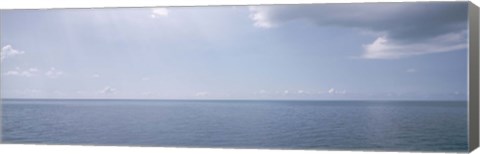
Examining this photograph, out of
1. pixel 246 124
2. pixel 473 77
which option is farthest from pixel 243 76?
pixel 473 77

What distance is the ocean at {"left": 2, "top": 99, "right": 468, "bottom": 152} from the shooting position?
15.5m

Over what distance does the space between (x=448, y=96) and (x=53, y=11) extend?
6.55 m

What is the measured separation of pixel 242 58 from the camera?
53.8ft

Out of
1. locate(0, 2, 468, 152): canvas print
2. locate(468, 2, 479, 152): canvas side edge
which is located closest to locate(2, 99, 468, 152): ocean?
locate(0, 2, 468, 152): canvas print

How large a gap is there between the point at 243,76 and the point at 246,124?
788 mm

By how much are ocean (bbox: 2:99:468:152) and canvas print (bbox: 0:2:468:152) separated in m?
0.02

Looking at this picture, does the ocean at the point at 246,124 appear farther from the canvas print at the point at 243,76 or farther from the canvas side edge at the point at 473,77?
the canvas side edge at the point at 473,77

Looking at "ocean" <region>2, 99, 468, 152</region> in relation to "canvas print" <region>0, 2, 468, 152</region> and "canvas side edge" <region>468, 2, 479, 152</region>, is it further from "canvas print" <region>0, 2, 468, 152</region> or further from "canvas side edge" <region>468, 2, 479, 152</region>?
"canvas side edge" <region>468, 2, 479, 152</region>

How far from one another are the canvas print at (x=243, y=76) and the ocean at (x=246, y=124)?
0.02 m

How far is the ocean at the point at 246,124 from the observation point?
15461mm

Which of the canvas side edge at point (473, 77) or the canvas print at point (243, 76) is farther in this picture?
the canvas print at point (243, 76)

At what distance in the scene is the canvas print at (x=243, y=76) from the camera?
50.6ft

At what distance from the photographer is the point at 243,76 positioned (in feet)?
54.1

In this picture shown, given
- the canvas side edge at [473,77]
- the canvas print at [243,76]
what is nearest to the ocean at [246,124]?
the canvas print at [243,76]
